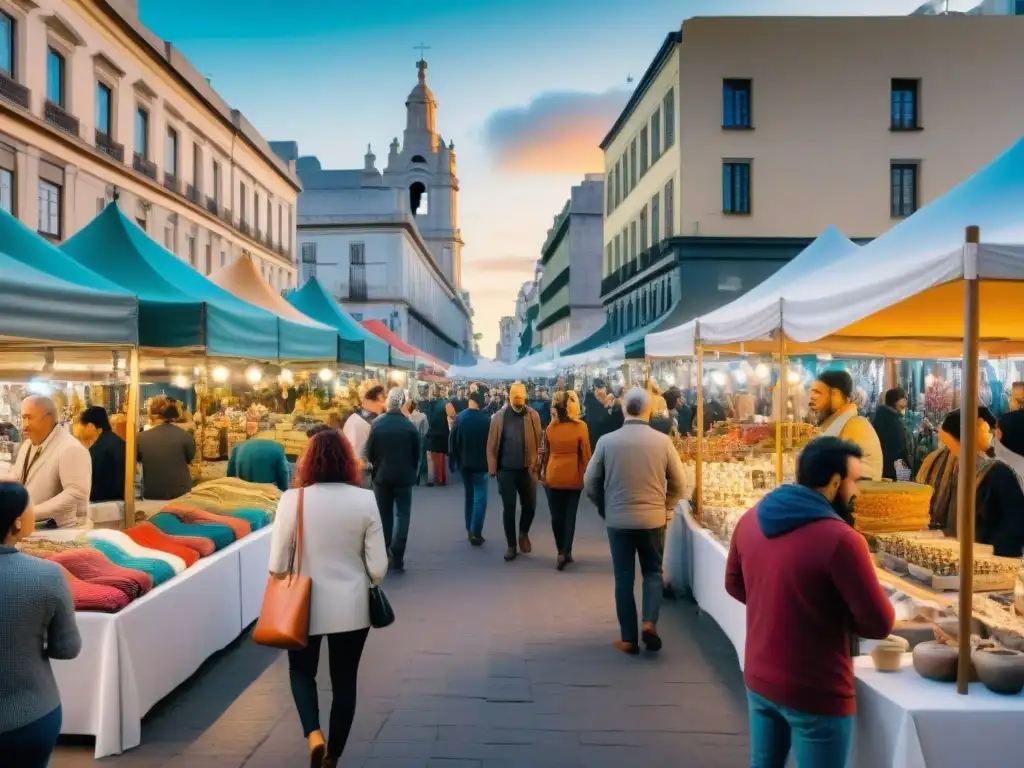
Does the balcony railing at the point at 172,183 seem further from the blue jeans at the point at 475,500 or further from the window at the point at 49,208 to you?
the blue jeans at the point at 475,500

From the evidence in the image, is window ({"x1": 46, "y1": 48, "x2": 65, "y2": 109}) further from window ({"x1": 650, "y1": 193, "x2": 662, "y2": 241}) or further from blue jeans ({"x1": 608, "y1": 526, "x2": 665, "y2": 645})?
blue jeans ({"x1": 608, "y1": 526, "x2": 665, "y2": 645})

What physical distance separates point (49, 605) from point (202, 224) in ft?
110

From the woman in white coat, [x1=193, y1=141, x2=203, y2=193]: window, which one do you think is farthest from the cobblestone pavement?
[x1=193, y1=141, x2=203, y2=193]: window

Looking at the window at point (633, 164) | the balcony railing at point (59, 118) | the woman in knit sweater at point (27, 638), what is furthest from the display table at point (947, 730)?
the window at point (633, 164)

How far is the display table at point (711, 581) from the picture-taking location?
19.9ft

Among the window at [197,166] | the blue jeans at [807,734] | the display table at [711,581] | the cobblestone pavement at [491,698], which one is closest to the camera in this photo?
the blue jeans at [807,734]

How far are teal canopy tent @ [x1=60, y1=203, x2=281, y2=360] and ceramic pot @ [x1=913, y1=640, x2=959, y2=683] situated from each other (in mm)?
5648

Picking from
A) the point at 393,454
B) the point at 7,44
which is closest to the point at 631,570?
the point at 393,454

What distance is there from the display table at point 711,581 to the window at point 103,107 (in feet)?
77.5

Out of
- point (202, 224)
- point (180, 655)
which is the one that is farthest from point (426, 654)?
point (202, 224)

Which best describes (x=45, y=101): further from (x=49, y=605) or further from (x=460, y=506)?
(x=49, y=605)

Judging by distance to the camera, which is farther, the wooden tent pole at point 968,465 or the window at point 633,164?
the window at point 633,164

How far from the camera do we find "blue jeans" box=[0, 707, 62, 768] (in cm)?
291

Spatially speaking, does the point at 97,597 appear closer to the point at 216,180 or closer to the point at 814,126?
the point at 814,126
